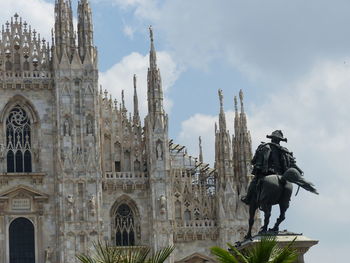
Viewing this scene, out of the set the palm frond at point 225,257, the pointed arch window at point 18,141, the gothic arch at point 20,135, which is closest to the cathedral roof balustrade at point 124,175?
the gothic arch at point 20,135

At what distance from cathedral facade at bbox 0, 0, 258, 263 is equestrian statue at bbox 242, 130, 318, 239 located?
93.8 ft

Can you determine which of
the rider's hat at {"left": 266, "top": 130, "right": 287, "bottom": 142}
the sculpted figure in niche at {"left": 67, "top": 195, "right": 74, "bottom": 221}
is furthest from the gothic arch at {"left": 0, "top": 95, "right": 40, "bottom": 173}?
the rider's hat at {"left": 266, "top": 130, "right": 287, "bottom": 142}

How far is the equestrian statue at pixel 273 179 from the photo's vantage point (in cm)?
1720

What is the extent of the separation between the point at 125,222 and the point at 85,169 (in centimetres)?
344

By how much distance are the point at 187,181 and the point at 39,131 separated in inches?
308

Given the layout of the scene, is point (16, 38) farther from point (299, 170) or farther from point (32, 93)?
point (299, 170)

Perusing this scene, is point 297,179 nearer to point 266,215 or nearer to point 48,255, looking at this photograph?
point 266,215

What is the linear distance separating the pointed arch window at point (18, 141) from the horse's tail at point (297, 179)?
31.4 m

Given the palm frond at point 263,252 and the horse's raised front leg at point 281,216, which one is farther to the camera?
the horse's raised front leg at point 281,216

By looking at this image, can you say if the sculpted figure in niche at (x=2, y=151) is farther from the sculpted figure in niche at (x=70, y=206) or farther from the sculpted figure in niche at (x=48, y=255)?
the sculpted figure in niche at (x=48, y=255)

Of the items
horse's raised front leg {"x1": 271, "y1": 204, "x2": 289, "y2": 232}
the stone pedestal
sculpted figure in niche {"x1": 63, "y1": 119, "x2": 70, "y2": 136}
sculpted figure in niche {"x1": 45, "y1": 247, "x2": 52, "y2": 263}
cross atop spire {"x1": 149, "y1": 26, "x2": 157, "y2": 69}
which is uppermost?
cross atop spire {"x1": 149, "y1": 26, "x2": 157, "y2": 69}

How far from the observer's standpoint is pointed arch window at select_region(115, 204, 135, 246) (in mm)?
47250

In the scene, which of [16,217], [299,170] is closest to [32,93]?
[16,217]

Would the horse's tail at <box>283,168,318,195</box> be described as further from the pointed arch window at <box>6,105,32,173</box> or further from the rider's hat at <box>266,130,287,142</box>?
the pointed arch window at <box>6,105,32,173</box>
